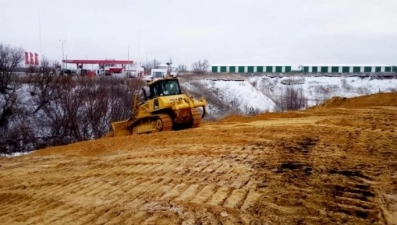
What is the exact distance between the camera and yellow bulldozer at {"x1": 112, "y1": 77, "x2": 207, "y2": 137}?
14625 millimetres

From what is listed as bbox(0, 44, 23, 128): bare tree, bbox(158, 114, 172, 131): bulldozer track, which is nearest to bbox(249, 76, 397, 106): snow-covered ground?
bbox(0, 44, 23, 128): bare tree

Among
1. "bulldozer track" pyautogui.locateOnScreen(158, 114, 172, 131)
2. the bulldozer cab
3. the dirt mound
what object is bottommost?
"bulldozer track" pyautogui.locateOnScreen(158, 114, 172, 131)

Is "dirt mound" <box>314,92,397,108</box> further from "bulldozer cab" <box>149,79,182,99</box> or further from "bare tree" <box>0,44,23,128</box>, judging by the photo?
"bare tree" <box>0,44,23,128</box>

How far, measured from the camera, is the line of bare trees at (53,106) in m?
27.4

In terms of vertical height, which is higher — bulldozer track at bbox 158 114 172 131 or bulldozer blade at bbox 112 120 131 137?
bulldozer track at bbox 158 114 172 131

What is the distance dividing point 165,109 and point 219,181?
27.4 feet

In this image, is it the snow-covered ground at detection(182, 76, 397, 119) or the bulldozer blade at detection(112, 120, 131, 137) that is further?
the snow-covered ground at detection(182, 76, 397, 119)

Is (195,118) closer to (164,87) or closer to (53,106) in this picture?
(164,87)

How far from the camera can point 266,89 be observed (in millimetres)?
53188

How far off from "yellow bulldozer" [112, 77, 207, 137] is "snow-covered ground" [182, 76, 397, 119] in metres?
22.6

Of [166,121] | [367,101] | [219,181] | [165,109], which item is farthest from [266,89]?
[219,181]

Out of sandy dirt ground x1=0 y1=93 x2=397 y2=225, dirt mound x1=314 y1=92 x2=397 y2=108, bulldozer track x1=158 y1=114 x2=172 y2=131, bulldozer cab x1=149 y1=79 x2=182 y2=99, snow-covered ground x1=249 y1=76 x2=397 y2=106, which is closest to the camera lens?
sandy dirt ground x1=0 y1=93 x2=397 y2=225

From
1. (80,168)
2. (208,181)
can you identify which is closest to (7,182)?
(80,168)

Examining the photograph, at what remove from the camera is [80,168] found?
930 cm
